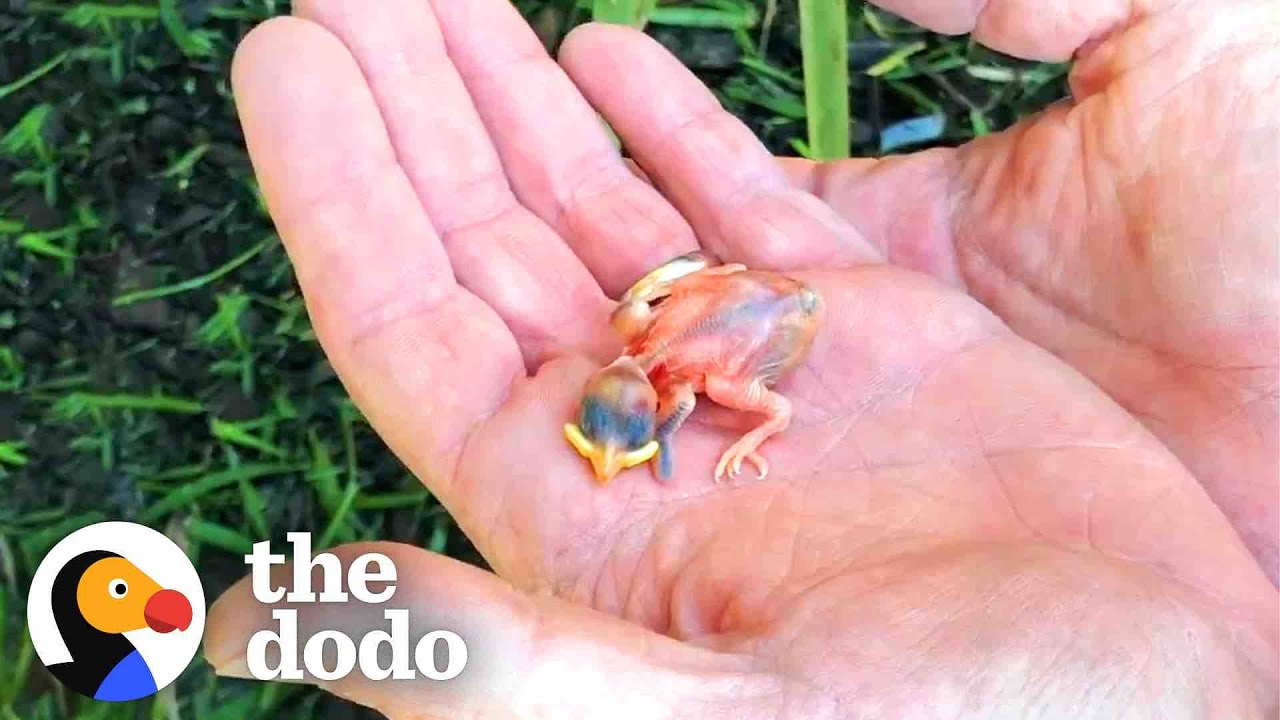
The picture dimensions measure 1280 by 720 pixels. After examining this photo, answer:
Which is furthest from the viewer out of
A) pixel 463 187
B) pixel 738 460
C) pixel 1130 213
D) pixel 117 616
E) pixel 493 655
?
pixel 463 187

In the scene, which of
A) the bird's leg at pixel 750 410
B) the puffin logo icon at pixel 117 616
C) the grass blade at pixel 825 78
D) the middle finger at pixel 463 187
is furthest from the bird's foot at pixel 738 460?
the grass blade at pixel 825 78

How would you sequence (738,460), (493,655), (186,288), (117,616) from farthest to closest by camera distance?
1. (186,288)
2. (738,460)
3. (117,616)
4. (493,655)

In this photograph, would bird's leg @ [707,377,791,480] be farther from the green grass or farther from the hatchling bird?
the green grass

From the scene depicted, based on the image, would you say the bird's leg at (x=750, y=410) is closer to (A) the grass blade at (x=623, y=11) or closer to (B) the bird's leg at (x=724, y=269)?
(B) the bird's leg at (x=724, y=269)

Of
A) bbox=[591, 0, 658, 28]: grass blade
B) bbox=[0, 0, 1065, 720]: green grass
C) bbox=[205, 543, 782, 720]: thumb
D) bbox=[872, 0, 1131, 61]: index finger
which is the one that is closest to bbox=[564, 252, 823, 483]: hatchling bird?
bbox=[205, 543, 782, 720]: thumb

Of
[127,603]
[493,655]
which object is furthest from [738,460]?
[127,603]

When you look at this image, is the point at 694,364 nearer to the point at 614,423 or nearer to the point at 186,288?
the point at 614,423
